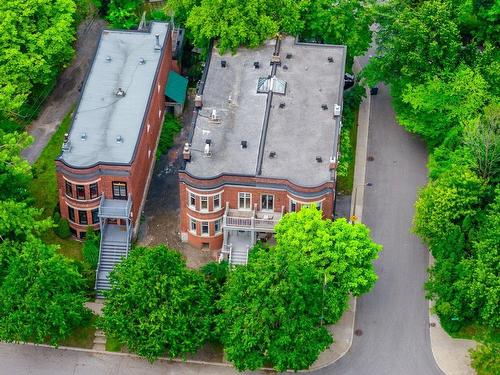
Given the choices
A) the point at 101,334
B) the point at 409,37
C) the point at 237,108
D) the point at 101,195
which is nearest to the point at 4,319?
the point at 101,334

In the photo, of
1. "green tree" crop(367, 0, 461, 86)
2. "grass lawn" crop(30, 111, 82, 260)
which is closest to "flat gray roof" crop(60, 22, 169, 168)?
"grass lawn" crop(30, 111, 82, 260)

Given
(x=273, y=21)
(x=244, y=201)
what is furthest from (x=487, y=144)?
(x=273, y=21)

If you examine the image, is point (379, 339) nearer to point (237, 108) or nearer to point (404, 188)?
point (404, 188)

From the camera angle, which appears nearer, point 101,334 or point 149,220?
point 101,334

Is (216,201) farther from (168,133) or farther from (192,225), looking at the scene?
(168,133)

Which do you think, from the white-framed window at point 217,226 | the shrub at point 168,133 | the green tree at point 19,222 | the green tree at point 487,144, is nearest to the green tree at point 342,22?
the shrub at point 168,133

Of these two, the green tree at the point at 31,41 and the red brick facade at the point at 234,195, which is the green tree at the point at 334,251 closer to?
the red brick facade at the point at 234,195
